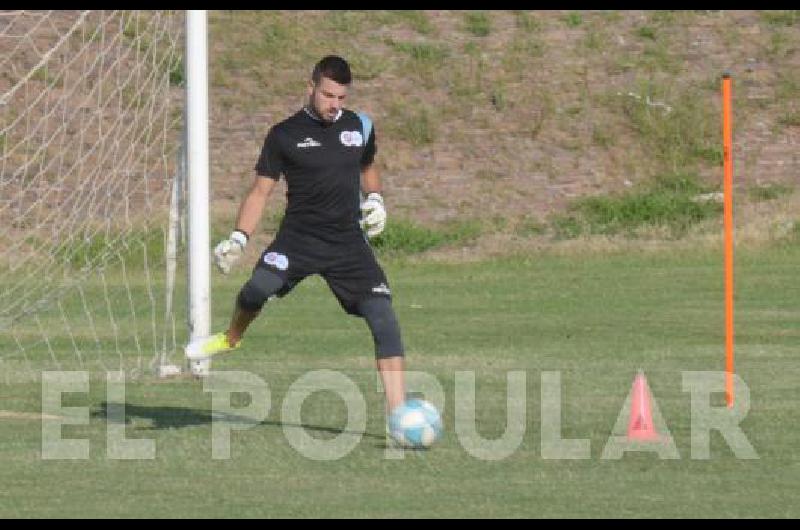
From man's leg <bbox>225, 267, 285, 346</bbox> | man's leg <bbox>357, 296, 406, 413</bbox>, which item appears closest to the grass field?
man's leg <bbox>357, 296, 406, 413</bbox>

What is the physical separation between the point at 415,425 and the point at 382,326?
2.33 ft

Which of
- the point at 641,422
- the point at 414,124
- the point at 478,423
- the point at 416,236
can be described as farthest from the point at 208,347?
the point at 414,124

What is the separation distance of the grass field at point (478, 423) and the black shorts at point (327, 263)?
795mm

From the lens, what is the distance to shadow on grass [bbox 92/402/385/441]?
1105 centimetres

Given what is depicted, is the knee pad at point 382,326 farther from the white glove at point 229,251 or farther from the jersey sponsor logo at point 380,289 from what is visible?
the white glove at point 229,251

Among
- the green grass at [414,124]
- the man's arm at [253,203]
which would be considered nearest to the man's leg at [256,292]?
the man's arm at [253,203]

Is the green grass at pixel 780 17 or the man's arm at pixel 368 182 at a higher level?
the green grass at pixel 780 17

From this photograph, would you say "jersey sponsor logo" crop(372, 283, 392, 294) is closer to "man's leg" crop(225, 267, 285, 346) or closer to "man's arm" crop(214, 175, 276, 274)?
"man's leg" crop(225, 267, 285, 346)

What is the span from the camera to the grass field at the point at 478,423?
340 inches

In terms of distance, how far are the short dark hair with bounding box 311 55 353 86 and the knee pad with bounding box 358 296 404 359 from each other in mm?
1163

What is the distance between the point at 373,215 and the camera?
10.7 meters

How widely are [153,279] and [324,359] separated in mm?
3436

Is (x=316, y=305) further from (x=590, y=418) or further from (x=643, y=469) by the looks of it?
(x=643, y=469)

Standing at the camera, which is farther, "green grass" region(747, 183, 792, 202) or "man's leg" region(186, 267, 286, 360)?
"green grass" region(747, 183, 792, 202)
